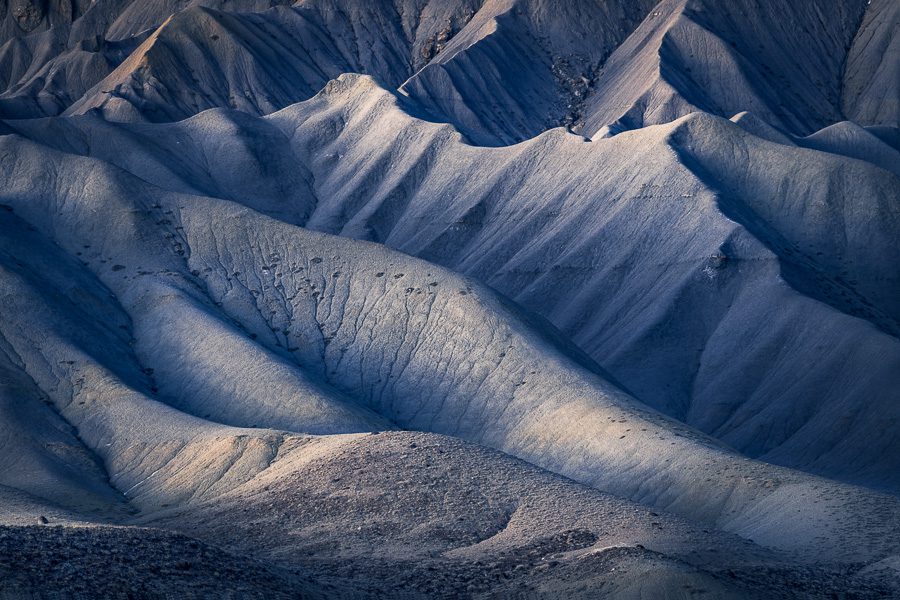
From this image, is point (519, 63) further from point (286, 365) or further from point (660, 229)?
point (286, 365)

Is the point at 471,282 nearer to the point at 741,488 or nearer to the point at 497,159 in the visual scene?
the point at 741,488

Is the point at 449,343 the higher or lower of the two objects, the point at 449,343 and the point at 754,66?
the lower

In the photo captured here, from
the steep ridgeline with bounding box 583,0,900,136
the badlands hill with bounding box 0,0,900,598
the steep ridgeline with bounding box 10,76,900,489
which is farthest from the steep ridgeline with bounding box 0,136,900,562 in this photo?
the steep ridgeline with bounding box 583,0,900,136

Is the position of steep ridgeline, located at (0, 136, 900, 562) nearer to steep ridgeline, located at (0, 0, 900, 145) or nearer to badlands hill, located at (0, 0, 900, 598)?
badlands hill, located at (0, 0, 900, 598)

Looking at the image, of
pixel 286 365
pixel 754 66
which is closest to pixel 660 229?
pixel 286 365

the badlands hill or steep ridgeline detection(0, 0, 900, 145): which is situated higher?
steep ridgeline detection(0, 0, 900, 145)

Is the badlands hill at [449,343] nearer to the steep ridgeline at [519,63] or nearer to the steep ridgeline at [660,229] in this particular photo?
the steep ridgeline at [660,229]
